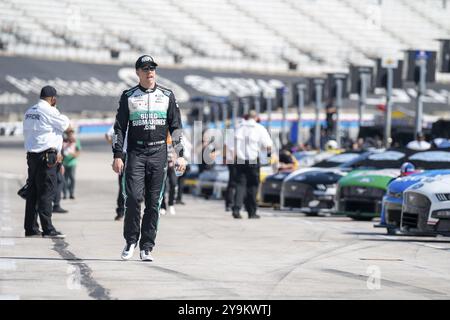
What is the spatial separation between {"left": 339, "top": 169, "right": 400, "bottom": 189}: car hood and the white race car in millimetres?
4598

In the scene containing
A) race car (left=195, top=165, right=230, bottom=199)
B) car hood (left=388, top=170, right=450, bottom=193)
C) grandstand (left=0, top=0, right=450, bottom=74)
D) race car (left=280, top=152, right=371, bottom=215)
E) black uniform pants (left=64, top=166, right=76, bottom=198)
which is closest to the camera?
car hood (left=388, top=170, right=450, bottom=193)

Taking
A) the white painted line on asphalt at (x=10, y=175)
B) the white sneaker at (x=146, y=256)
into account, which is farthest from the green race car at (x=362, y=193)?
the white painted line on asphalt at (x=10, y=175)

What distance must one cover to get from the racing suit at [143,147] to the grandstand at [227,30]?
5802 cm

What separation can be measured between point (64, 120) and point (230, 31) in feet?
230

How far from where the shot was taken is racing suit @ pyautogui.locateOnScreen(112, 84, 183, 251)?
1104cm

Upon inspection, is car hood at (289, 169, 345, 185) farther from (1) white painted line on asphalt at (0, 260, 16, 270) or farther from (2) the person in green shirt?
(1) white painted line on asphalt at (0, 260, 16, 270)

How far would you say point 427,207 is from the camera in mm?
13961

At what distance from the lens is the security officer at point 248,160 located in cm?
1906

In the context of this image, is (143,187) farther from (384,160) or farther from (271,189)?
(271,189)

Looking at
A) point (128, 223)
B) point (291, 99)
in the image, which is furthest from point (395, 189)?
point (291, 99)

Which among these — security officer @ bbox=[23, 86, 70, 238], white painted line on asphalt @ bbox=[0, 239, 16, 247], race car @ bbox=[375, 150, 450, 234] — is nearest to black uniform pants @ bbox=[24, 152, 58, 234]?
security officer @ bbox=[23, 86, 70, 238]

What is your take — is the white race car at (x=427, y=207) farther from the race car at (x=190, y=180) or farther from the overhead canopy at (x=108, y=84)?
the overhead canopy at (x=108, y=84)

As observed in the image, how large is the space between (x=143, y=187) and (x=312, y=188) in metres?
10.8
